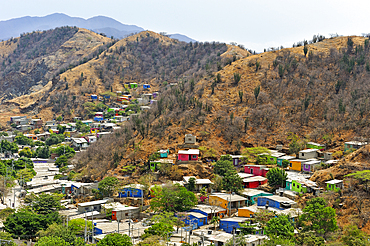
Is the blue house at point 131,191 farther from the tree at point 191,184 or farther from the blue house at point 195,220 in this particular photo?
the blue house at point 195,220

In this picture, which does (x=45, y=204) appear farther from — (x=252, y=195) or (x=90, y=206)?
(x=252, y=195)

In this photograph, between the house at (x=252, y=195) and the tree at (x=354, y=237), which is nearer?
the tree at (x=354, y=237)

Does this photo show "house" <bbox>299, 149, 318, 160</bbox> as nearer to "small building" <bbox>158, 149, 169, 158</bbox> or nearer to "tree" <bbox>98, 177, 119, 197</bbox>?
"small building" <bbox>158, 149, 169, 158</bbox>

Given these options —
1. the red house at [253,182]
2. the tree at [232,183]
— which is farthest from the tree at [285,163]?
the tree at [232,183]

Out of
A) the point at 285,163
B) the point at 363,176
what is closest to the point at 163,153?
the point at 285,163

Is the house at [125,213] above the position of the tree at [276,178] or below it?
below

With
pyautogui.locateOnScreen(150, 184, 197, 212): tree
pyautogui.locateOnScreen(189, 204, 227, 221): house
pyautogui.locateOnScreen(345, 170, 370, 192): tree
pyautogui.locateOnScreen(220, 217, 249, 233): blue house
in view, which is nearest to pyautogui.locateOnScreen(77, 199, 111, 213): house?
pyautogui.locateOnScreen(150, 184, 197, 212): tree
